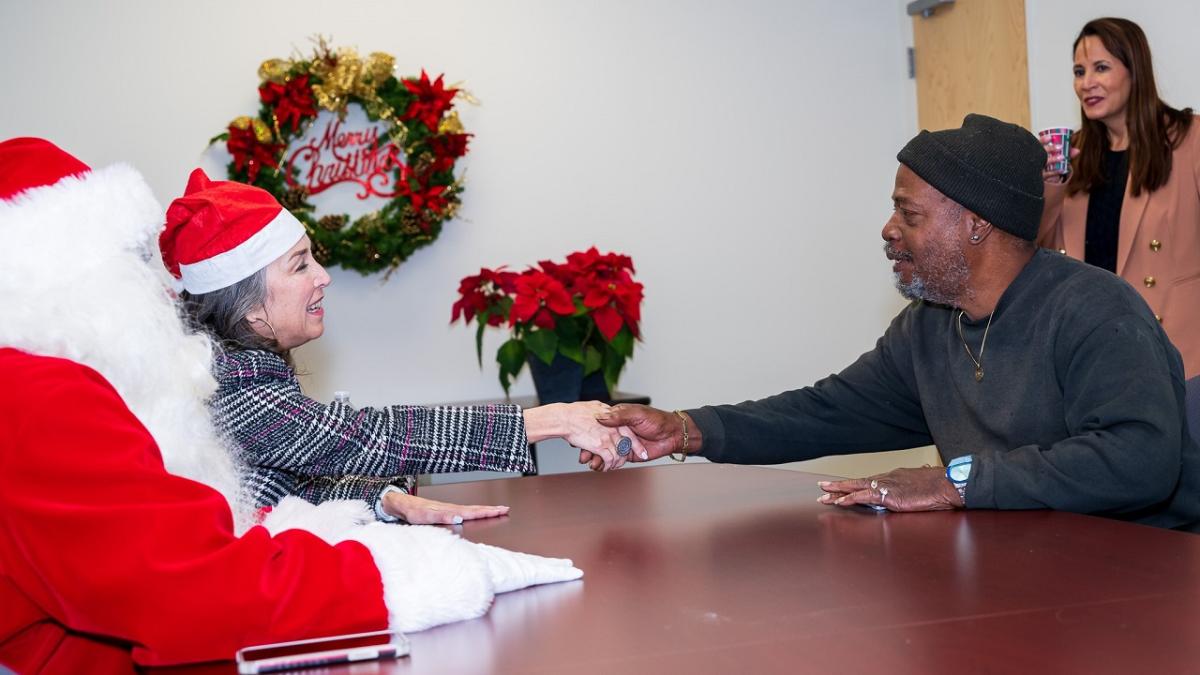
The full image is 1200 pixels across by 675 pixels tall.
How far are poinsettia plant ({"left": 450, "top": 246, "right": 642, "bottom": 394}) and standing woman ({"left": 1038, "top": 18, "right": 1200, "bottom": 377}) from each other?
1311mm

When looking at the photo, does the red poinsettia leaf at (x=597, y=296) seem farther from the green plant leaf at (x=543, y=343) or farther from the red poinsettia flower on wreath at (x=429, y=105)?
the red poinsettia flower on wreath at (x=429, y=105)

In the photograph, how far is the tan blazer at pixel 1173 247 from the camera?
3.26 m

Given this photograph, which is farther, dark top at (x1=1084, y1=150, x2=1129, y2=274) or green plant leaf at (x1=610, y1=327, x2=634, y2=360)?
green plant leaf at (x1=610, y1=327, x2=634, y2=360)

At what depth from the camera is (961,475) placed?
168 centimetres

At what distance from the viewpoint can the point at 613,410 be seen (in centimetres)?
222

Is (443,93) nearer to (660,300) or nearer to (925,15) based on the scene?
(660,300)

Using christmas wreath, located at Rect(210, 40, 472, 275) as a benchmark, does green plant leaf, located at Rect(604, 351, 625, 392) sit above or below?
below

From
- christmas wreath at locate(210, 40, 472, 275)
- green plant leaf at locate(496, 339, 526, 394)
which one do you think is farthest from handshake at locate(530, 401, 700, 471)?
christmas wreath at locate(210, 40, 472, 275)

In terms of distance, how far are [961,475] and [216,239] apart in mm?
1248

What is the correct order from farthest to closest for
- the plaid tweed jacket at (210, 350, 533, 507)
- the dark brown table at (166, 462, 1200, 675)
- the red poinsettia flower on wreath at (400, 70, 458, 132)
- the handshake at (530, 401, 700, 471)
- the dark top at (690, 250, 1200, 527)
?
the red poinsettia flower on wreath at (400, 70, 458, 132) → the handshake at (530, 401, 700, 471) → the plaid tweed jacket at (210, 350, 533, 507) → the dark top at (690, 250, 1200, 527) → the dark brown table at (166, 462, 1200, 675)

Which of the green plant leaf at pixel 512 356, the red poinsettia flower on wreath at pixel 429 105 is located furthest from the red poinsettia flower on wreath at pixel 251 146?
the green plant leaf at pixel 512 356

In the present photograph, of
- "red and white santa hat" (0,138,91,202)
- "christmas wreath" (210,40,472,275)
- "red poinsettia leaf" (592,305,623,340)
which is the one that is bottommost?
"red poinsettia leaf" (592,305,623,340)

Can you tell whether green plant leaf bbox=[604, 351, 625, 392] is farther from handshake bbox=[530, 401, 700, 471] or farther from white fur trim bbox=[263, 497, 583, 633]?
white fur trim bbox=[263, 497, 583, 633]

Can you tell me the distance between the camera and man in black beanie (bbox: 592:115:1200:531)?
1.67 metres
